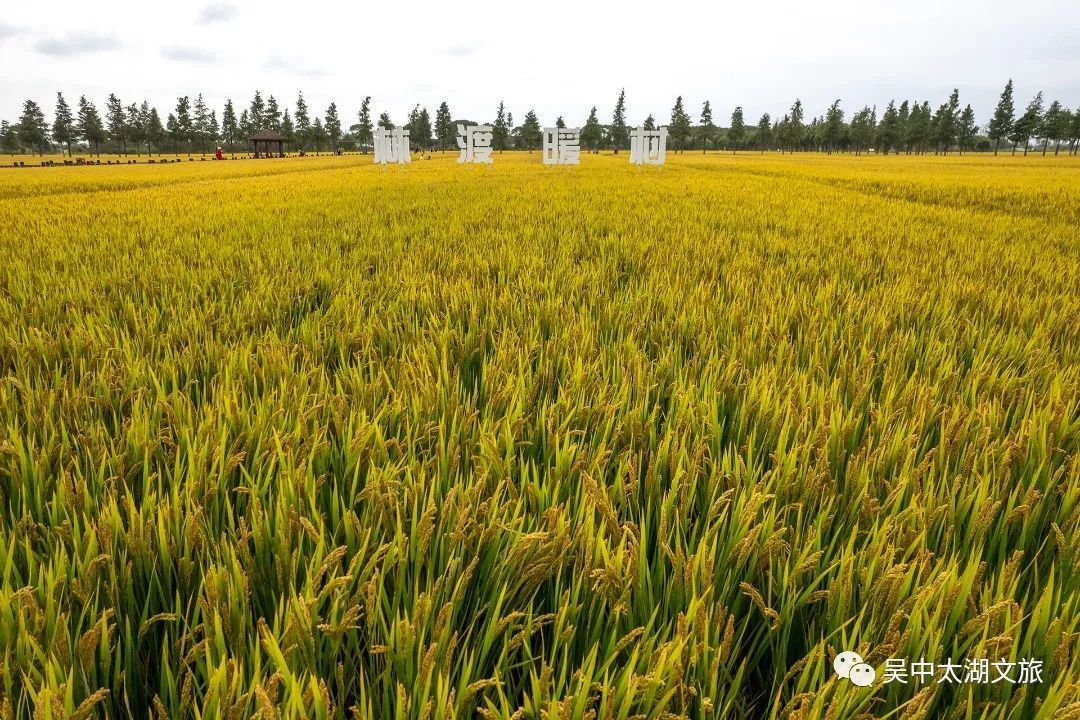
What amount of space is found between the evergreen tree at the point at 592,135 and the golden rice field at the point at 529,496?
9568 cm

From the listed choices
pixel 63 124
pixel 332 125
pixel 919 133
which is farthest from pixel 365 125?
pixel 919 133

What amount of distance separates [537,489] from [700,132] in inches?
4843

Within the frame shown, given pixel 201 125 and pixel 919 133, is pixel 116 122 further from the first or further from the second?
pixel 919 133

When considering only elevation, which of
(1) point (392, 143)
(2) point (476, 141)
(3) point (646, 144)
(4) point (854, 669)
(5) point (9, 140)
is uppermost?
(5) point (9, 140)

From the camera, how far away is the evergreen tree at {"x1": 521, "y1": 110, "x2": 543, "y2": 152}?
88562 millimetres

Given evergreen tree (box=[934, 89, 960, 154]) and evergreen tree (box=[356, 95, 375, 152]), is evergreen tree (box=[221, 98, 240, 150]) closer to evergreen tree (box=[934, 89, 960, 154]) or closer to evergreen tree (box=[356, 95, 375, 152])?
evergreen tree (box=[356, 95, 375, 152])

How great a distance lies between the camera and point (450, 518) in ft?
3.18

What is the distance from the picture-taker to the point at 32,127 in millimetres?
80000

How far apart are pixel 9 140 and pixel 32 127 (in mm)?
3395

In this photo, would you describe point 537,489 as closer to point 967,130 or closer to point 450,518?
point 450,518

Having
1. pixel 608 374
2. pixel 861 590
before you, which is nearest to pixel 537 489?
pixel 861 590

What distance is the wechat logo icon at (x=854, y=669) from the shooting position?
70 cm

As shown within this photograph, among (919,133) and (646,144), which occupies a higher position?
(919,133)

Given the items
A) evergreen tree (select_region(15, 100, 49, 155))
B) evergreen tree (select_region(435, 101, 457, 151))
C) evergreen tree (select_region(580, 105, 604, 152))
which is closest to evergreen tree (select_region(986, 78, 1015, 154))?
evergreen tree (select_region(580, 105, 604, 152))
